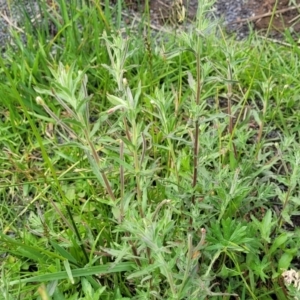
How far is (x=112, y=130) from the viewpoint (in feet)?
4.26

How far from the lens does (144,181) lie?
1.47 meters

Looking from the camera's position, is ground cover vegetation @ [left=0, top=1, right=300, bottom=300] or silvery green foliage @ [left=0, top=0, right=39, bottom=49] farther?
silvery green foliage @ [left=0, top=0, right=39, bottom=49]

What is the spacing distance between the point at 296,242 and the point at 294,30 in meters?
1.26

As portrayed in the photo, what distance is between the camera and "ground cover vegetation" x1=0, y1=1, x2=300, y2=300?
1318 millimetres

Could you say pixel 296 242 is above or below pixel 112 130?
below

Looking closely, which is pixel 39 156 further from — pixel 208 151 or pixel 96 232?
pixel 208 151

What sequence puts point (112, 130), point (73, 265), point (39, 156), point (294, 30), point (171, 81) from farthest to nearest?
point (294, 30) < point (171, 81) < point (39, 156) < point (73, 265) < point (112, 130)

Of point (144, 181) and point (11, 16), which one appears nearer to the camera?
point (144, 181)

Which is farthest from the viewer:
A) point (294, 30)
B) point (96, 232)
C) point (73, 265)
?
point (294, 30)

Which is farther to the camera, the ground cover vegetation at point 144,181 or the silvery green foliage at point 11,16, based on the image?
the silvery green foliage at point 11,16

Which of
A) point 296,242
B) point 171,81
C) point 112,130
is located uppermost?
point 112,130

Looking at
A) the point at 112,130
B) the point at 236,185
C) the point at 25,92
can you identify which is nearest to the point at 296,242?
the point at 236,185

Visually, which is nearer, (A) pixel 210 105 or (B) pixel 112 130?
(B) pixel 112 130

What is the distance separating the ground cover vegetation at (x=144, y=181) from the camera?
1318 mm
